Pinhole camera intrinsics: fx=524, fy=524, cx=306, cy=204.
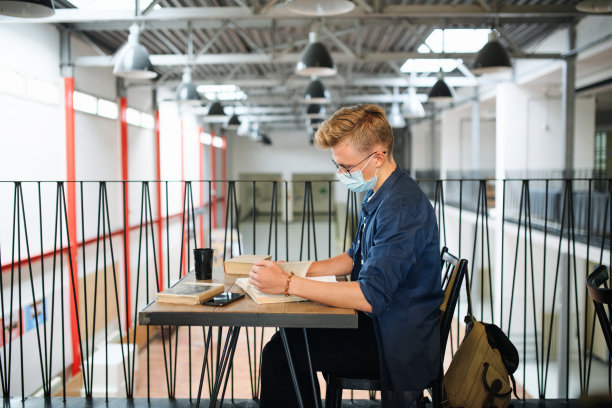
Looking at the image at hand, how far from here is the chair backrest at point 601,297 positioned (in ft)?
5.19

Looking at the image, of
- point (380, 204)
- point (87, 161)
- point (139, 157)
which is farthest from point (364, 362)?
point (139, 157)

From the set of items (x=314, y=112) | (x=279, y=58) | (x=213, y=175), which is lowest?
(x=213, y=175)

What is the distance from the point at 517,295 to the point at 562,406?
1023 cm

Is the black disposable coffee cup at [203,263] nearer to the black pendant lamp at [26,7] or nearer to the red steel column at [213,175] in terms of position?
the black pendant lamp at [26,7]

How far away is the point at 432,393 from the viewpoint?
1769mm

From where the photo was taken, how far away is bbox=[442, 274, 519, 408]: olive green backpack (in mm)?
1738

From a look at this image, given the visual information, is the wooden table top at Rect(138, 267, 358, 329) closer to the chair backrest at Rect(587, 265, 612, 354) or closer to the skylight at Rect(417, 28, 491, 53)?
the chair backrest at Rect(587, 265, 612, 354)

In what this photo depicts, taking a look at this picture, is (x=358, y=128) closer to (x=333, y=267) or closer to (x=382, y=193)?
(x=382, y=193)

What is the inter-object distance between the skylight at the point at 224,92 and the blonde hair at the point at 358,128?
1391 centimetres

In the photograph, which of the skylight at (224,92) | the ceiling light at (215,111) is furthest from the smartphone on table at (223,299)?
the skylight at (224,92)

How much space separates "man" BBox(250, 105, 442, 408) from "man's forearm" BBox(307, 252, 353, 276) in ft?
0.88

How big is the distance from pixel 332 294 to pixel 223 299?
1.14 ft

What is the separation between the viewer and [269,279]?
1.58 metres

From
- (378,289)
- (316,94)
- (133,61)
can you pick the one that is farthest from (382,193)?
(316,94)
